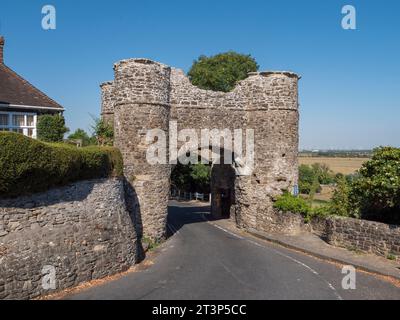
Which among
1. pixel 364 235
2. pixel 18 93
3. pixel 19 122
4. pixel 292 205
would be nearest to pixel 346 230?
pixel 364 235

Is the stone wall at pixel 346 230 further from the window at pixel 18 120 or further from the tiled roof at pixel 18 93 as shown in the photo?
the window at pixel 18 120

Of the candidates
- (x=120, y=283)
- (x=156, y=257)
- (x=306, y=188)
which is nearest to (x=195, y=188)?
(x=306, y=188)

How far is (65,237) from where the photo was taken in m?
12.3

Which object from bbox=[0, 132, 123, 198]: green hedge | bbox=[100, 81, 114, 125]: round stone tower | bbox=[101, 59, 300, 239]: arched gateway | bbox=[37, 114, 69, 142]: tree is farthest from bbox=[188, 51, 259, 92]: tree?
bbox=[0, 132, 123, 198]: green hedge

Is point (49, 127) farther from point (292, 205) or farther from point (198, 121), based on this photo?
point (292, 205)

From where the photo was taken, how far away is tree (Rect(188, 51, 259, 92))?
122 feet

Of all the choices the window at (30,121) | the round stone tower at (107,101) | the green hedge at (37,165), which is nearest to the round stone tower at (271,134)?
the round stone tower at (107,101)

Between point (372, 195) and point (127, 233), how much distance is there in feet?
32.5

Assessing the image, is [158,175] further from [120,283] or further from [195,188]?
[195,188]

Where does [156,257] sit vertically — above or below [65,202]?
below

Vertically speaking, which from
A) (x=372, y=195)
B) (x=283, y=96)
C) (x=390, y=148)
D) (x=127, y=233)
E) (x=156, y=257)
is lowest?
(x=156, y=257)

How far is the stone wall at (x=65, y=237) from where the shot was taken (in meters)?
10.6

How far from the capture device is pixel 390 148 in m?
16.9
